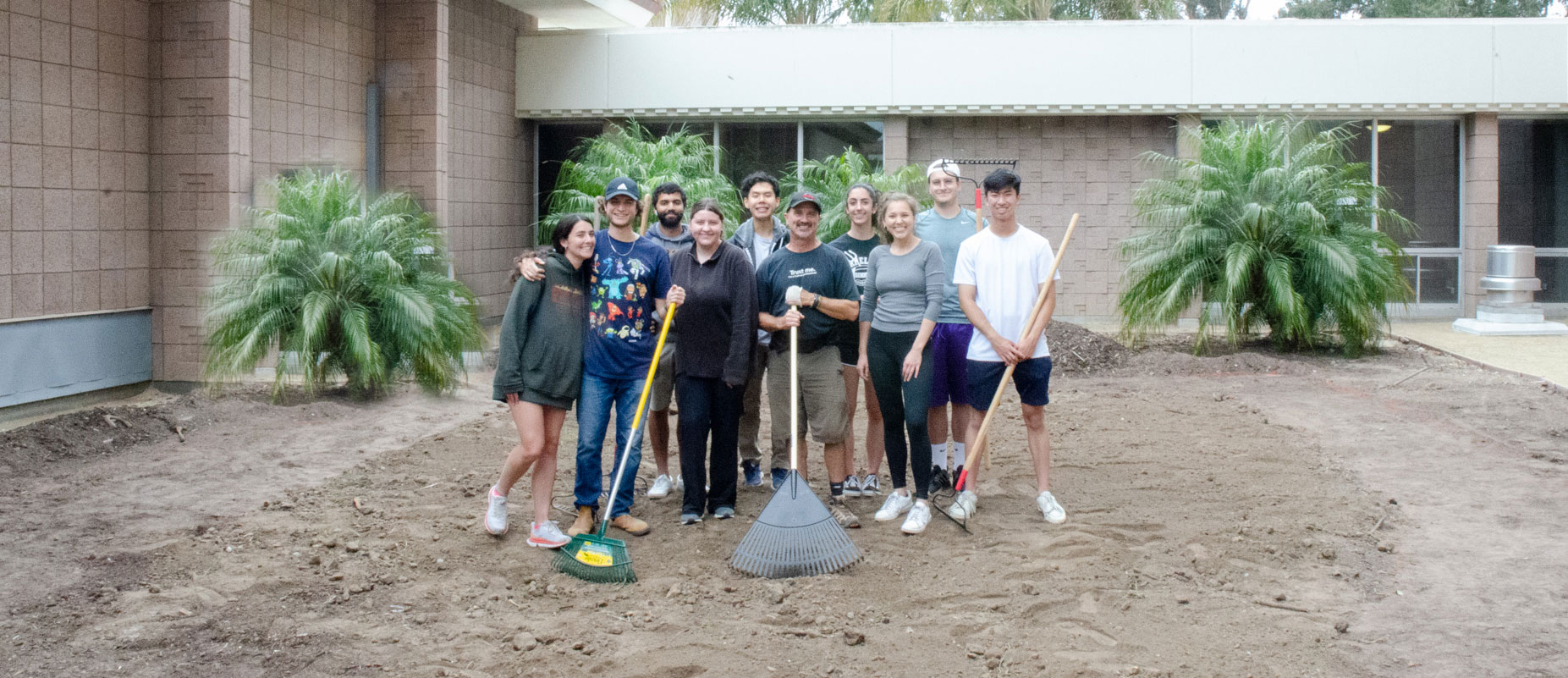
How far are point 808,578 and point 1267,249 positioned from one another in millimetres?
8118

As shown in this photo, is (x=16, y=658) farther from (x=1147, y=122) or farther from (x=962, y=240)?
(x=1147, y=122)

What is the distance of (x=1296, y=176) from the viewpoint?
1186cm

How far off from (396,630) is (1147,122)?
1282 cm

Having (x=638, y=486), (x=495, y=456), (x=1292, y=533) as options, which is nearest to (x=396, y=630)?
(x=638, y=486)

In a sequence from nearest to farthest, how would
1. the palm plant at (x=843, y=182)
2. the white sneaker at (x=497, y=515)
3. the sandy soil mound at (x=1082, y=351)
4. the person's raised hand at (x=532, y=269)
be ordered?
the person's raised hand at (x=532, y=269) < the white sneaker at (x=497, y=515) < the sandy soil mound at (x=1082, y=351) < the palm plant at (x=843, y=182)

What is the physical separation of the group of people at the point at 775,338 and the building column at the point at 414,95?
281 inches

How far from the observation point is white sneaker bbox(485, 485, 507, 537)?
18.9ft

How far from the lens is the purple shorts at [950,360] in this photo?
6301 millimetres

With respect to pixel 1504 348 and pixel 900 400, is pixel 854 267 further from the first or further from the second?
pixel 1504 348

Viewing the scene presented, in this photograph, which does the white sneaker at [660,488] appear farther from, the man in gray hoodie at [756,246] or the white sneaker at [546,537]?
the white sneaker at [546,537]

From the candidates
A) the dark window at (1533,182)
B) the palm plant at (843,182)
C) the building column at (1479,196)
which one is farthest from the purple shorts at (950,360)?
the dark window at (1533,182)

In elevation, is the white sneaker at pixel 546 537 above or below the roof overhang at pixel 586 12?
below

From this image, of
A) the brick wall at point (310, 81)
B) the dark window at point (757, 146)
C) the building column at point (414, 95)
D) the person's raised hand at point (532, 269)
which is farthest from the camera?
the dark window at point (757, 146)

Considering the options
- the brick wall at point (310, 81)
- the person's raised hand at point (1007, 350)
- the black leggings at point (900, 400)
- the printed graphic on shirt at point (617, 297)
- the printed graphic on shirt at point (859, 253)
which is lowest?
the black leggings at point (900, 400)
